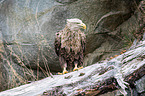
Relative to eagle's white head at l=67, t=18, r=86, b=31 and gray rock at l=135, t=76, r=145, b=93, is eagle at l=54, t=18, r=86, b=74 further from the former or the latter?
gray rock at l=135, t=76, r=145, b=93

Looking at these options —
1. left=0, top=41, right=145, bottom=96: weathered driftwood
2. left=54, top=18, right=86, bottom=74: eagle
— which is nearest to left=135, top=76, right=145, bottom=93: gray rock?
left=0, top=41, right=145, bottom=96: weathered driftwood


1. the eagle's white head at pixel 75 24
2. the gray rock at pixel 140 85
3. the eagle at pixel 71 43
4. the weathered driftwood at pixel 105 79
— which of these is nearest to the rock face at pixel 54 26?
the eagle at pixel 71 43

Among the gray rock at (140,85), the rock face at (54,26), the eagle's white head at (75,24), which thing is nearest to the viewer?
the gray rock at (140,85)

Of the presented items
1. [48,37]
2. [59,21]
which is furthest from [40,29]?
[59,21]

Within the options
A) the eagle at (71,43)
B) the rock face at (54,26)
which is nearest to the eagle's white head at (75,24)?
the eagle at (71,43)

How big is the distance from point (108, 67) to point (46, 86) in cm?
98

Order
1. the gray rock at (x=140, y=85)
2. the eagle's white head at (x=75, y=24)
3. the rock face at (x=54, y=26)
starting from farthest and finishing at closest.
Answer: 1. the rock face at (x=54, y=26)
2. the eagle's white head at (x=75, y=24)
3. the gray rock at (x=140, y=85)

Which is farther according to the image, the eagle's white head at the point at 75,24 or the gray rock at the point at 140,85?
the eagle's white head at the point at 75,24

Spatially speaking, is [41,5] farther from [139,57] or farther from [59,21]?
[139,57]

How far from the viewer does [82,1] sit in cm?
431

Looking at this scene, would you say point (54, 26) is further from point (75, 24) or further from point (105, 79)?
point (105, 79)

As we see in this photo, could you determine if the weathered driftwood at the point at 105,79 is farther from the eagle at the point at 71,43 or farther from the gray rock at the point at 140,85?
the eagle at the point at 71,43

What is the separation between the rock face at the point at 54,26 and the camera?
439 cm

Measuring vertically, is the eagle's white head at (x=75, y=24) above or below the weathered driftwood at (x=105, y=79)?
above
